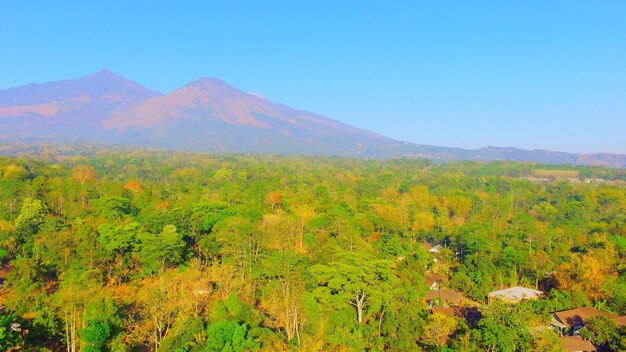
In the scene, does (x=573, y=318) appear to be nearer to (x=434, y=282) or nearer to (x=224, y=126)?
(x=434, y=282)

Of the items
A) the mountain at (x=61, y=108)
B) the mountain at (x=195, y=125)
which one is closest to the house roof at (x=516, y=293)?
the mountain at (x=195, y=125)

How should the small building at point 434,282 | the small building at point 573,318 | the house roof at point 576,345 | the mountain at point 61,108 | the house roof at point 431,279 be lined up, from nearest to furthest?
1. the house roof at point 576,345
2. the small building at point 573,318
3. the small building at point 434,282
4. the house roof at point 431,279
5. the mountain at point 61,108

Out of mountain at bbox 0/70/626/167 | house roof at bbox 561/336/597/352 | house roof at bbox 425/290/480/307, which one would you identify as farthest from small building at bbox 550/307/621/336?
mountain at bbox 0/70/626/167

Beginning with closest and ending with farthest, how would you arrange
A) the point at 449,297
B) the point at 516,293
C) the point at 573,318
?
the point at 573,318
the point at 449,297
the point at 516,293

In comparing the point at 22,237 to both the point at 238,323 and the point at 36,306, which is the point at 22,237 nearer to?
the point at 36,306

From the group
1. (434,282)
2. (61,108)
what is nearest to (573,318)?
(434,282)

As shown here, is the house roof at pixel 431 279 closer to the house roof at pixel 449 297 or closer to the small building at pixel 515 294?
the house roof at pixel 449 297

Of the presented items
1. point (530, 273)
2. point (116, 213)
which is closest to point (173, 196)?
point (116, 213)
